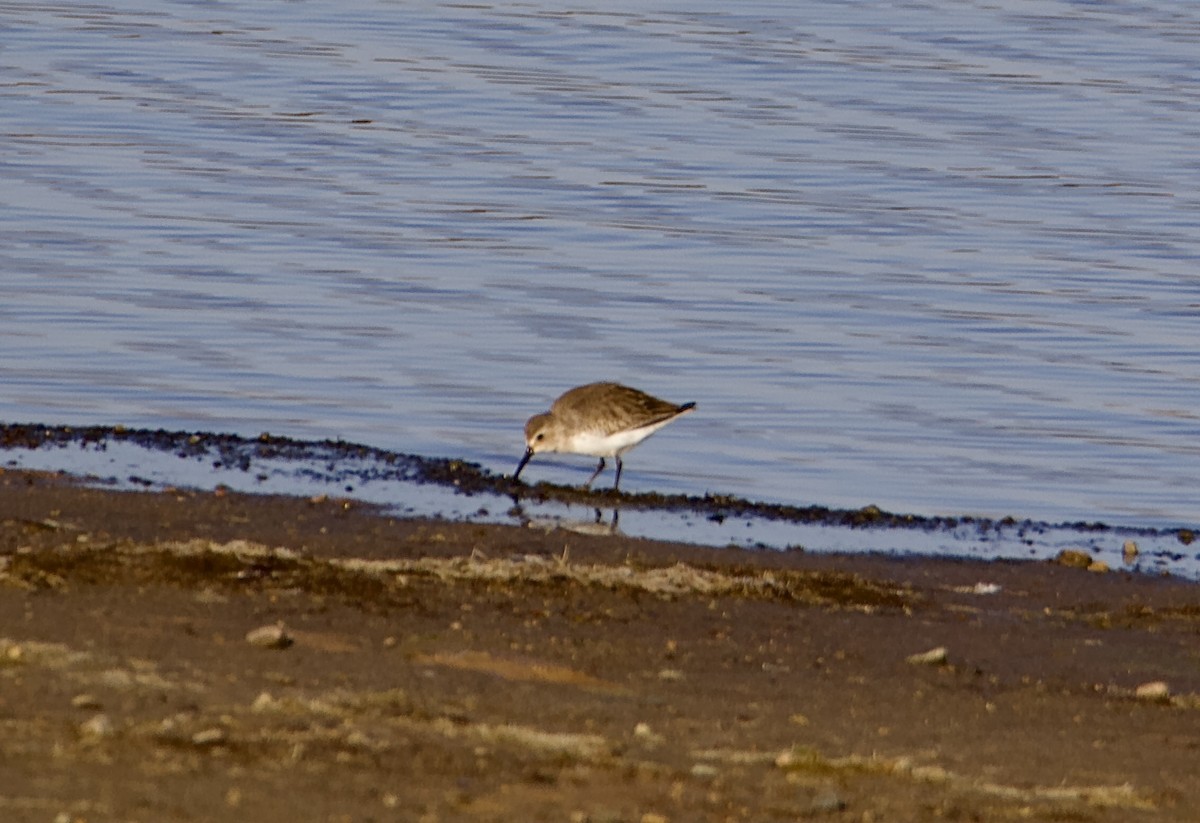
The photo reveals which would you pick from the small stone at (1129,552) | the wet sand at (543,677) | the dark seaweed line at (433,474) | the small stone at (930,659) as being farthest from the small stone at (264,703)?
the small stone at (1129,552)

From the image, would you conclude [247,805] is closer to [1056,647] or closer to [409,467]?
[1056,647]

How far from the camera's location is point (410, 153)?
27234mm

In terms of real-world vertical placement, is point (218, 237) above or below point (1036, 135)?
below

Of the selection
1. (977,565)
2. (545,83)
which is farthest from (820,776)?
(545,83)

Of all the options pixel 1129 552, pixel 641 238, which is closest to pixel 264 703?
pixel 1129 552

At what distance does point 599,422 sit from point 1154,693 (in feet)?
17.8

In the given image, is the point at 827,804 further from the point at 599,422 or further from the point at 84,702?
the point at 599,422

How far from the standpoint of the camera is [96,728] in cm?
629

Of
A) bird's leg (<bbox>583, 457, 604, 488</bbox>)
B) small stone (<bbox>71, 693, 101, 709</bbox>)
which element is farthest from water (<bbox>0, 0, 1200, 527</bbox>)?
small stone (<bbox>71, 693, 101, 709</bbox>)

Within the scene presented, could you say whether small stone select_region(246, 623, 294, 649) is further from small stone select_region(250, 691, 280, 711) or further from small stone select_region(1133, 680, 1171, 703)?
small stone select_region(1133, 680, 1171, 703)

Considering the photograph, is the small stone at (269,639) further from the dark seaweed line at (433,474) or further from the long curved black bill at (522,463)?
the long curved black bill at (522,463)

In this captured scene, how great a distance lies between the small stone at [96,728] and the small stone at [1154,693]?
4.01 m

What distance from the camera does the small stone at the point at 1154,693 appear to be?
8.75 meters

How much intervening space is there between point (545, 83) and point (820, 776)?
25636 millimetres
